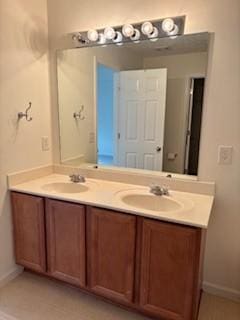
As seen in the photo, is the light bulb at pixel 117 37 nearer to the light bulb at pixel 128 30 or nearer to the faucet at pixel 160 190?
the light bulb at pixel 128 30

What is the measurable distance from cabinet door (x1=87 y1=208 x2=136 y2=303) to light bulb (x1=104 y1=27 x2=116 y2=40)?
1.39m

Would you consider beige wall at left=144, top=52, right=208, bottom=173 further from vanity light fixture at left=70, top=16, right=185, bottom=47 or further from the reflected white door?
vanity light fixture at left=70, top=16, right=185, bottom=47

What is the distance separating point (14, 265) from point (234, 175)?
77.6 inches

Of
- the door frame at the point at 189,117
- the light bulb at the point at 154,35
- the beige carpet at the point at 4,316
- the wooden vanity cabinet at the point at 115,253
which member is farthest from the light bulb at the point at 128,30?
the beige carpet at the point at 4,316

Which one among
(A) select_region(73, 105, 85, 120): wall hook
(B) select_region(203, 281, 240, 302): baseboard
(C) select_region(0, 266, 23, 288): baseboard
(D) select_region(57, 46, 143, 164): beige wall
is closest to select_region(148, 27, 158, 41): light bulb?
(D) select_region(57, 46, 143, 164): beige wall

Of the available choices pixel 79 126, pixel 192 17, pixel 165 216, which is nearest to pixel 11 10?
pixel 79 126

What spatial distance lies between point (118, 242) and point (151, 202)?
415 mm

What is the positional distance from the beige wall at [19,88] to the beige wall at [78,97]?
0.58ft

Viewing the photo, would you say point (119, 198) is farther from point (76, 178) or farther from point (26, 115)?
point (26, 115)

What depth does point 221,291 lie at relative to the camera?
1.97 meters

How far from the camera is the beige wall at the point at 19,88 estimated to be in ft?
6.32

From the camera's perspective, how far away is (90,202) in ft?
5.59

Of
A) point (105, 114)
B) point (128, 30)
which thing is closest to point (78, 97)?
point (105, 114)

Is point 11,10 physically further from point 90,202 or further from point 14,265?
point 14,265
